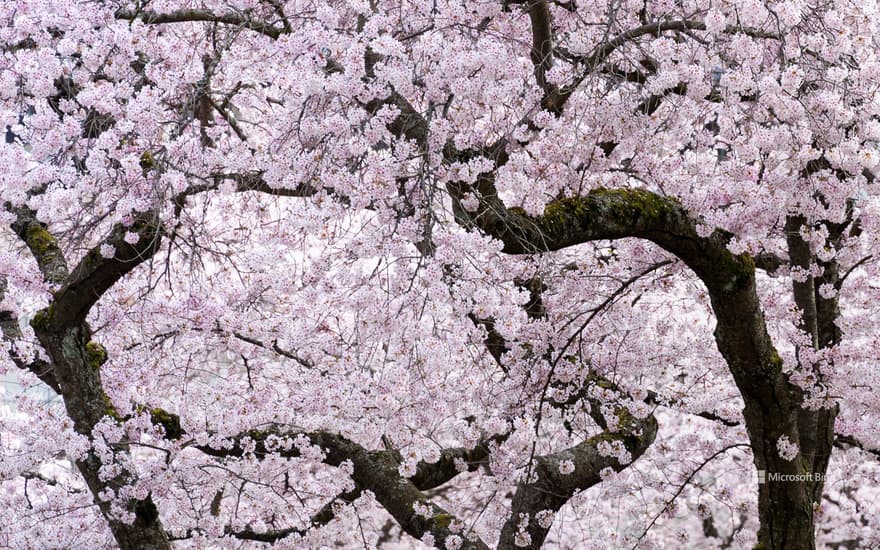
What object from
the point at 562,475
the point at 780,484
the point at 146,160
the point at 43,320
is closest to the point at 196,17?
the point at 146,160

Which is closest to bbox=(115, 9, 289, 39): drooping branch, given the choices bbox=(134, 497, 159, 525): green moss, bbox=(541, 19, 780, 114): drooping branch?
bbox=(541, 19, 780, 114): drooping branch

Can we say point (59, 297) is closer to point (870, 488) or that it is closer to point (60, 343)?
point (60, 343)

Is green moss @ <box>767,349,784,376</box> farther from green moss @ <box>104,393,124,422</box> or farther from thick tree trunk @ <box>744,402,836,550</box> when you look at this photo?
green moss @ <box>104,393,124,422</box>

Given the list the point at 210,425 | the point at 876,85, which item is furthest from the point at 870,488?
the point at 210,425

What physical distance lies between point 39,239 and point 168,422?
1.33 metres

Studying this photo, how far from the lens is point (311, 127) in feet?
14.5

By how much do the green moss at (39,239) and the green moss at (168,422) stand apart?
3.74 ft

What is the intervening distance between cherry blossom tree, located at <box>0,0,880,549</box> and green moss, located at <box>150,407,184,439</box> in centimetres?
1

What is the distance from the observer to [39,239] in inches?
231

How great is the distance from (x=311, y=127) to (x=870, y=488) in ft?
24.7

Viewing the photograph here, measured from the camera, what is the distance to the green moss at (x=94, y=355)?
552cm

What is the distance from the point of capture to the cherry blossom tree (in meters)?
4.45

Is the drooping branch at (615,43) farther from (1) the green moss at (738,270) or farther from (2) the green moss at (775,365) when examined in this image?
(2) the green moss at (775,365)

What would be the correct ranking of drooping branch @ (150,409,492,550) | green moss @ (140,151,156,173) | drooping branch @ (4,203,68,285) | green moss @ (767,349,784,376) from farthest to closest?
drooping branch @ (150,409,492,550) < drooping branch @ (4,203,68,285) < green moss @ (767,349,784,376) < green moss @ (140,151,156,173)
